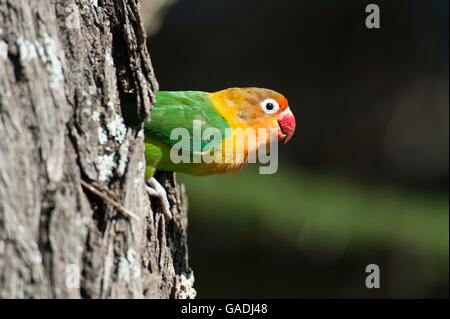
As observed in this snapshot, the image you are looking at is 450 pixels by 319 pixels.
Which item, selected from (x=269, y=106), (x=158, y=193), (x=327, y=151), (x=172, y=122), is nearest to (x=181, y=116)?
(x=172, y=122)

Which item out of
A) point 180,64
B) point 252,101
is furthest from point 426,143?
point 252,101

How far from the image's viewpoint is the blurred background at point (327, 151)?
9352mm

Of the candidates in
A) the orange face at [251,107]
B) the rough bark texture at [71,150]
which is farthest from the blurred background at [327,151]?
the rough bark texture at [71,150]

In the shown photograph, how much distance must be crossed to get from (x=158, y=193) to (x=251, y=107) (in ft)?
4.31

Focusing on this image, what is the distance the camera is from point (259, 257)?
10109mm

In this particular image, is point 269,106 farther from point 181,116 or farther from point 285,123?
point 181,116

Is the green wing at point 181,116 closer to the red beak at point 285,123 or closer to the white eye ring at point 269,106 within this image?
the white eye ring at point 269,106

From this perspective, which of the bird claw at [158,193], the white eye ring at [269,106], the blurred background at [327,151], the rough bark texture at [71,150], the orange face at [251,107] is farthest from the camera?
the blurred background at [327,151]

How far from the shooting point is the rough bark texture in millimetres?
2107

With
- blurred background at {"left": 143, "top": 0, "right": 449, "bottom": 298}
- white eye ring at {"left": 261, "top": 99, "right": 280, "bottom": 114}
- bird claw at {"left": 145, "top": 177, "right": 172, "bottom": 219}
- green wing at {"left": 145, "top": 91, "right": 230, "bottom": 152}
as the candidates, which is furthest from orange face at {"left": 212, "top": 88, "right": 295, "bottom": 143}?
blurred background at {"left": 143, "top": 0, "right": 449, "bottom": 298}

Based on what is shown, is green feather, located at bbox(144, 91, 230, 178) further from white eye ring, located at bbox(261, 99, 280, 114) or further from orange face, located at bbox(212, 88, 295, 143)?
white eye ring, located at bbox(261, 99, 280, 114)
